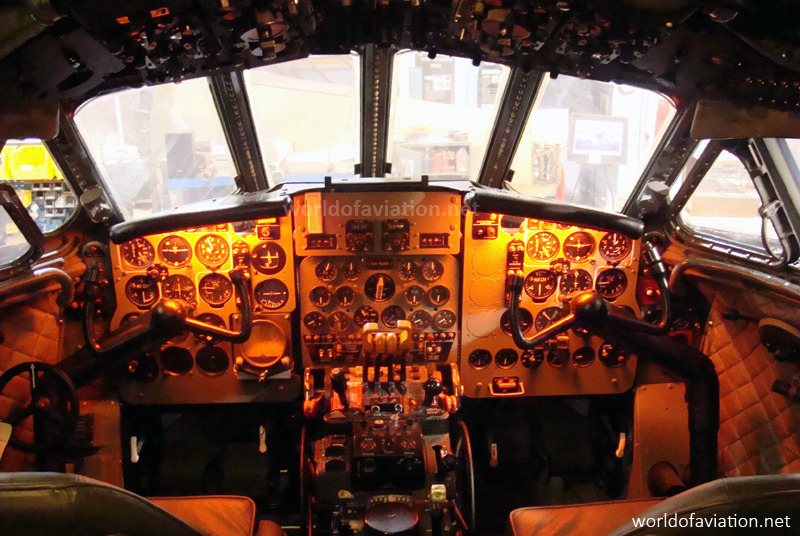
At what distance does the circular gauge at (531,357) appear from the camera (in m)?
4.14

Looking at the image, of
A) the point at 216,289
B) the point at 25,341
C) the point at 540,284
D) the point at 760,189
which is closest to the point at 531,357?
the point at 540,284

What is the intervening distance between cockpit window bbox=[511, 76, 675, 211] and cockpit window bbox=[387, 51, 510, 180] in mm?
287

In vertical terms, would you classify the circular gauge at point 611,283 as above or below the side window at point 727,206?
below

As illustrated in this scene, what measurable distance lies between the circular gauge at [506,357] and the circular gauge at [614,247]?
33.8 inches

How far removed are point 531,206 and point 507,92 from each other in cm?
75

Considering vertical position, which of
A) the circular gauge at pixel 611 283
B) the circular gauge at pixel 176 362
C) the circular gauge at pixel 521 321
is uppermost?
the circular gauge at pixel 611 283

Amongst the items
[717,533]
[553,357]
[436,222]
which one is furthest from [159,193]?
[717,533]

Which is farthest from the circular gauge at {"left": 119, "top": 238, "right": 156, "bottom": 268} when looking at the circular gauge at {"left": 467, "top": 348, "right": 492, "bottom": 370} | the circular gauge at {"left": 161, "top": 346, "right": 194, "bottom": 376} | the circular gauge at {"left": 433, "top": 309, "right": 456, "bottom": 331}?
the circular gauge at {"left": 467, "top": 348, "right": 492, "bottom": 370}

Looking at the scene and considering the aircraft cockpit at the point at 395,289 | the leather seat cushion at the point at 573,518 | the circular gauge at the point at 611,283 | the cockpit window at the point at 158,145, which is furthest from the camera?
the circular gauge at the point at 611,283

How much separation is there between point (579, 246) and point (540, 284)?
0.34 m

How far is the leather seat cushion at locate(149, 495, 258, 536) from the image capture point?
2.80 m

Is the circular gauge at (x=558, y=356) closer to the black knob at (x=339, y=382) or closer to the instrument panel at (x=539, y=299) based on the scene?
the instrument panel at (x=539, y=299)

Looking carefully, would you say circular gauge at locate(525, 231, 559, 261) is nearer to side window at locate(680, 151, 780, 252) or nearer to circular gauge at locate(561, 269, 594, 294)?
circular gauge at locate(561, 269, 594, 294)

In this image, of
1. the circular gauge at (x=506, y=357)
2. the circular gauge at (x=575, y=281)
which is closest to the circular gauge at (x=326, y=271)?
the circular gauge at (x=506, y=357)
